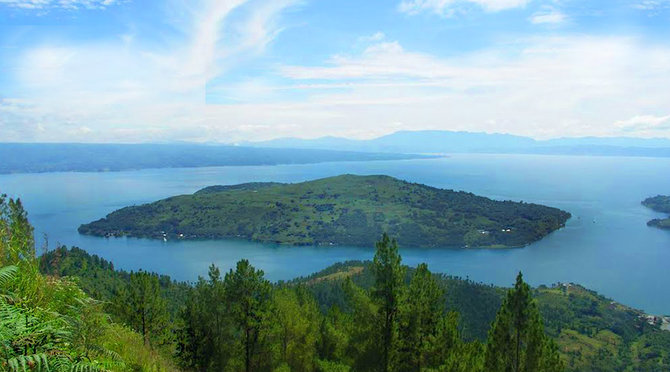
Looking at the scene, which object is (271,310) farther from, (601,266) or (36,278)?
(601,266)

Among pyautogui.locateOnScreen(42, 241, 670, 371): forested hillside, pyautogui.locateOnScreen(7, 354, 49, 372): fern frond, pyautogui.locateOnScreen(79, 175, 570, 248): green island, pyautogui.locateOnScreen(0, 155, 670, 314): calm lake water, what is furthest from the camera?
pyautogui.locateOnScreen(79, 175, 570, 248): green island

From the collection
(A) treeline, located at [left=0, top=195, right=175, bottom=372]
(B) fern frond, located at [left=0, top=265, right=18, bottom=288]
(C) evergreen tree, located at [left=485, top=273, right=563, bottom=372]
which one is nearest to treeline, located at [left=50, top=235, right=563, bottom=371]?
(C) evergreen tree, located at [left=485, top=273, right=563, bottom=372]

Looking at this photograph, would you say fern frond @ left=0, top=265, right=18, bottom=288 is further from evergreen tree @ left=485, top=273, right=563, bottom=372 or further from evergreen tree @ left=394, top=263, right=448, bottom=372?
evergreen tree @ left=485, top=273, right=563, bottom=372

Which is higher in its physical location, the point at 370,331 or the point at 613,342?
the point at 370,331

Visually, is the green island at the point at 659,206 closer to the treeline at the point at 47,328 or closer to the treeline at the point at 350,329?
the treeline at the point at 350,329

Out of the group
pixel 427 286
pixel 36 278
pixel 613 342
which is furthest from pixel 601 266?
pixel 36 278

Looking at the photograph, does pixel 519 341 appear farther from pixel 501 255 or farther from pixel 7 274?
pixel 501 255
